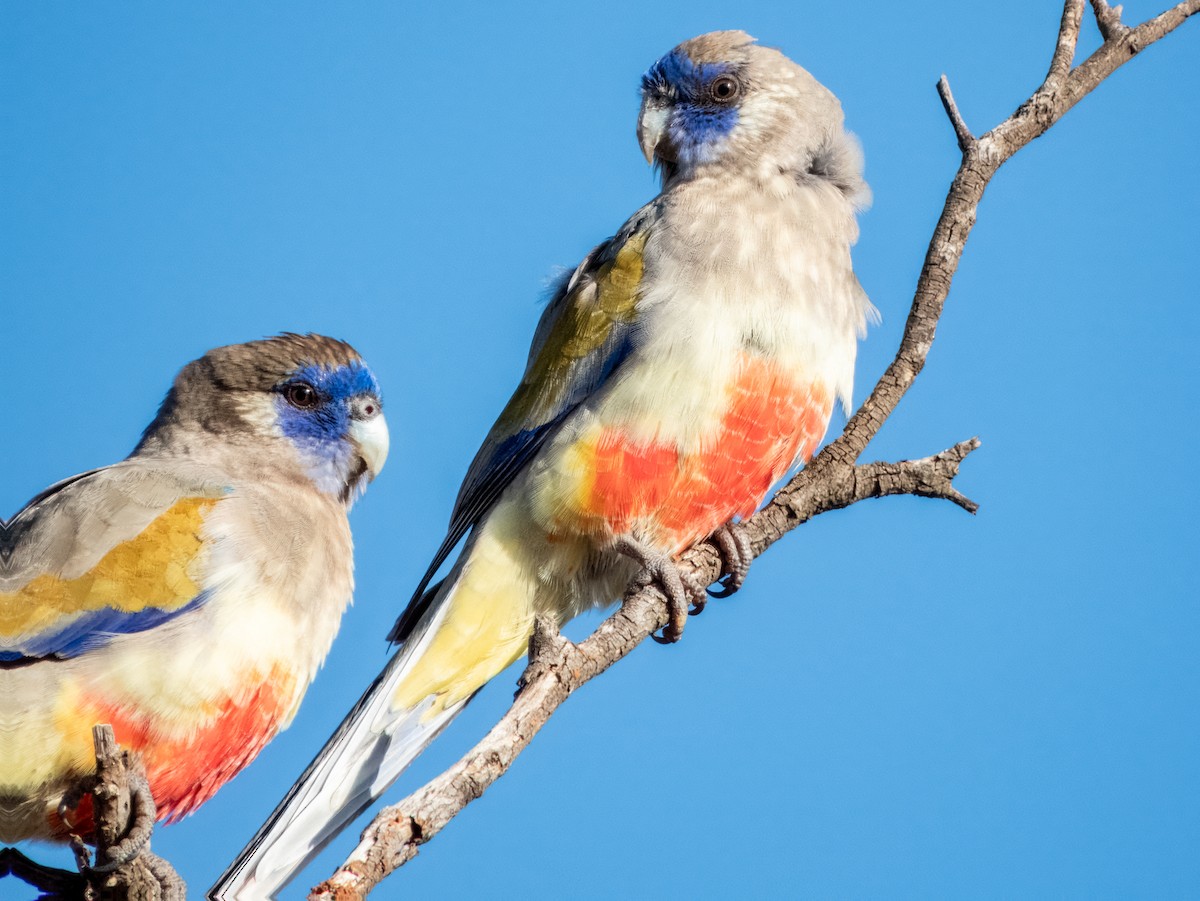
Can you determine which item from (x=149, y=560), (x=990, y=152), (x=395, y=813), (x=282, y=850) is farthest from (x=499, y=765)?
(x=990, y=152)

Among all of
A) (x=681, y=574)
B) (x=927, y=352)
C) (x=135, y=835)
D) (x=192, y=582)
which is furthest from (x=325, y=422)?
(x=927, y=352)

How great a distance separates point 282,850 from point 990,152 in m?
3.61

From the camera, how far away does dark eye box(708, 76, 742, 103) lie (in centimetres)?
544

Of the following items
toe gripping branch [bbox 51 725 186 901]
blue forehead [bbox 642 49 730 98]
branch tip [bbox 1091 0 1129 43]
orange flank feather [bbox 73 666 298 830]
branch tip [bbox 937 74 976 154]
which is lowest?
toe gripping branch [bbox 51 725 186 901]

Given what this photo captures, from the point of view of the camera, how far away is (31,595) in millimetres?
4109

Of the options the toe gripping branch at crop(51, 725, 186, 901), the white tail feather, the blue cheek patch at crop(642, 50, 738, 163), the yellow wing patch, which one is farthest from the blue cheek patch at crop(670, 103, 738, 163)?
the toe gripping branch at crop(51, 725, 186, 901)

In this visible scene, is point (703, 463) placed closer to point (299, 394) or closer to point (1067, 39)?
point (299, 394)

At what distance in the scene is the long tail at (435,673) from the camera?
468 cm

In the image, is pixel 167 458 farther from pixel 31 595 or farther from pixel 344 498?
pixel 31 595

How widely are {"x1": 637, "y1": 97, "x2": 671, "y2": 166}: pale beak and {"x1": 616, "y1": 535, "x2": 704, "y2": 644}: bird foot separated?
186 centimetres

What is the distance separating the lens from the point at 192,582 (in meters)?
4.46

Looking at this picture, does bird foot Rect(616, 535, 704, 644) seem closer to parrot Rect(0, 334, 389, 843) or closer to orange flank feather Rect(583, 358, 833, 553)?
orange flank feather Rect(583, 358, 833, 553)

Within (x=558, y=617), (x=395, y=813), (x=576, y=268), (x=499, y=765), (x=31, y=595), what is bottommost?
(x=395, y=813)

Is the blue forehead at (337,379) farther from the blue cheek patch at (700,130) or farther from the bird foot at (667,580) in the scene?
the blue cheek patch at (700,130)
